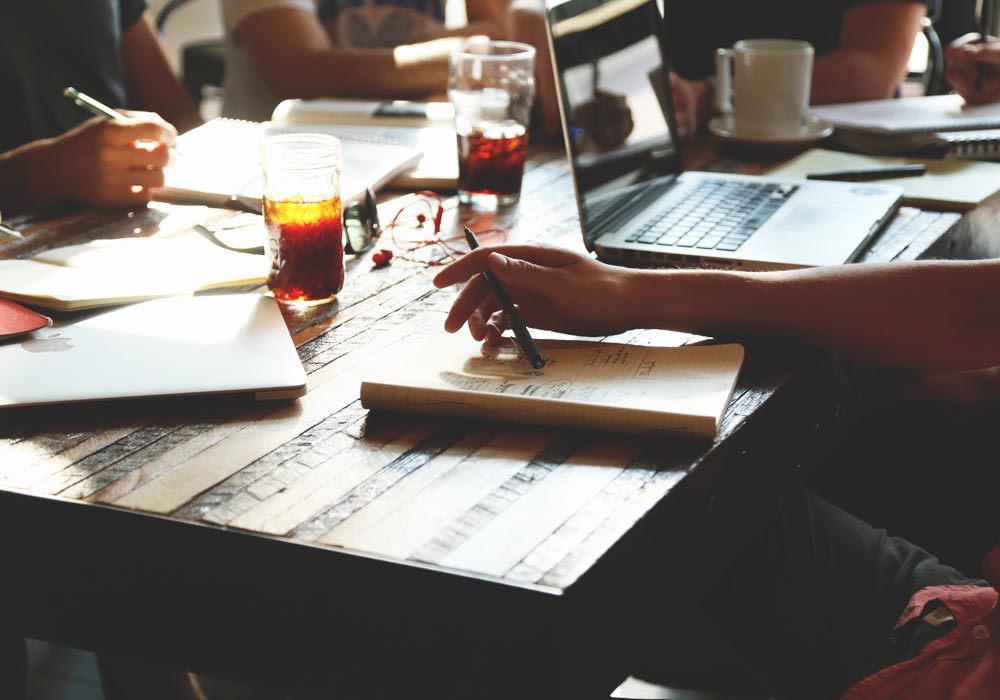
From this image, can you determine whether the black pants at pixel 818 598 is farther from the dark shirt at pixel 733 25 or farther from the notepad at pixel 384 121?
the dark shirt at pixel 733 25

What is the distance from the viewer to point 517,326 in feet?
2.92

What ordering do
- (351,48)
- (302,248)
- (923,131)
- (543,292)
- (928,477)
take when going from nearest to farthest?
(543,292)
(302,248)
(928,477)
(923,131)
(351,48)

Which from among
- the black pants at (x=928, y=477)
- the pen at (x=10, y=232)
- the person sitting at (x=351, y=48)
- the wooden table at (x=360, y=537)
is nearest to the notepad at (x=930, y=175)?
the black pants at (x=928, y=477)

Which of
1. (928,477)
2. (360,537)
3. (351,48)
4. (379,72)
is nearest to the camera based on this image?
(360,537)

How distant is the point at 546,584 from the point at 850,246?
2.51ft

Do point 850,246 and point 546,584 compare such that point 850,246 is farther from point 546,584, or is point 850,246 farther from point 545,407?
point 546,584

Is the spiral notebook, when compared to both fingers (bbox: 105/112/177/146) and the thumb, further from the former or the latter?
fingers (bbox: 105/112/177/146)

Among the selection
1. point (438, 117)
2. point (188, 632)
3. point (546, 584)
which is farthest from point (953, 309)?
point (438, 117)

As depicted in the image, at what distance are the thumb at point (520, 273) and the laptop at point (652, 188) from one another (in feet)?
1.03

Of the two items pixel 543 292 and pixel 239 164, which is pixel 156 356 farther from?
pixel 239 164

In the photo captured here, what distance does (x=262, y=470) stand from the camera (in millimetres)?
734

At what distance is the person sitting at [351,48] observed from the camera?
1987 millimetres

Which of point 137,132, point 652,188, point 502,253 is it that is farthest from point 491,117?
point 502,253

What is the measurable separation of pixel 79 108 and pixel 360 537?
5.61ft
